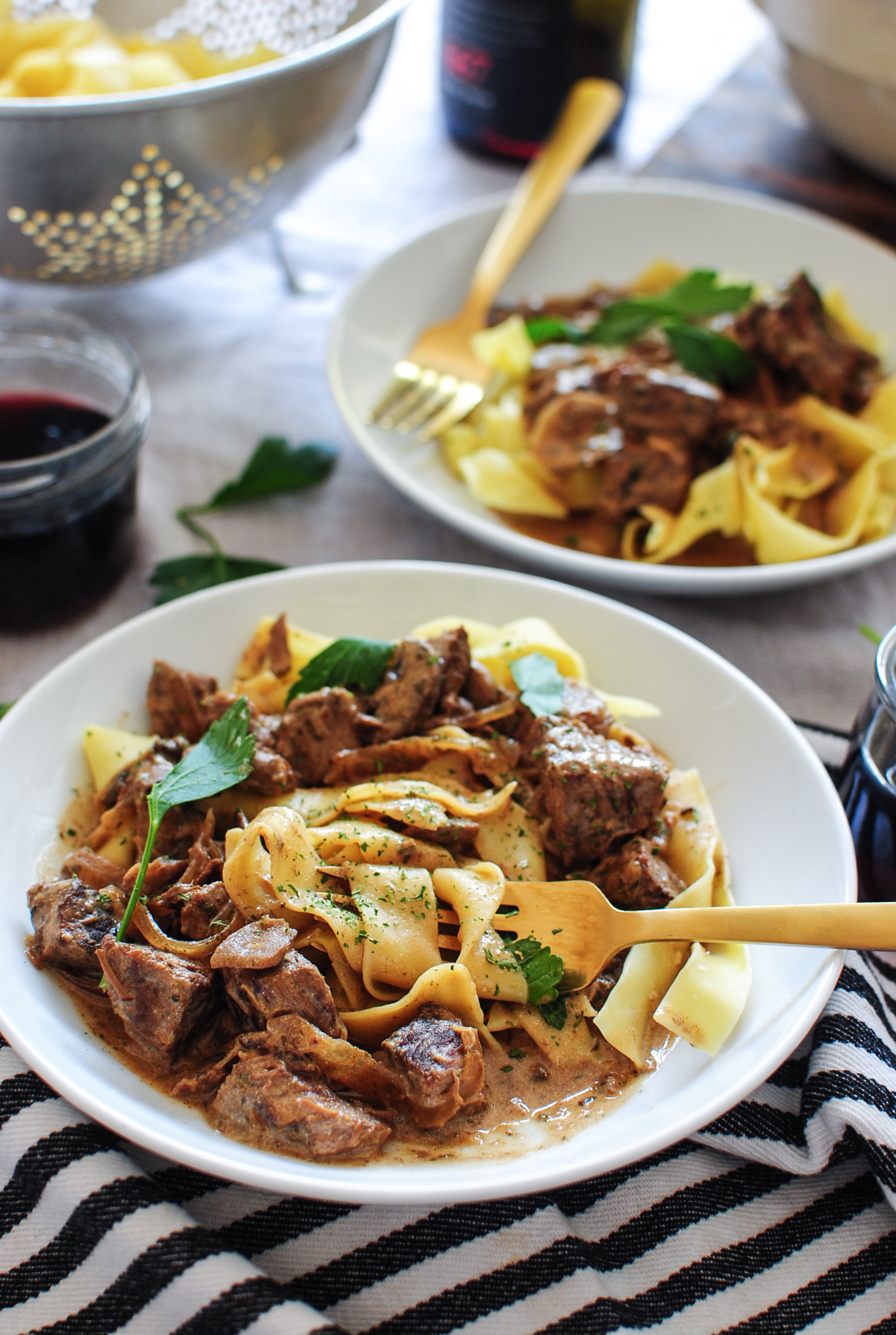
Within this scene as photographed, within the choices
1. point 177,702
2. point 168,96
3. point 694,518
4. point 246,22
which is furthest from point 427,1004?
point 246,22

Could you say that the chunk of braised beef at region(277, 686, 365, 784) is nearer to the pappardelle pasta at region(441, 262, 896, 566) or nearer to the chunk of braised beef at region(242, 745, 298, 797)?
the chunk of braised beef at region(242, 745, 298, 797)

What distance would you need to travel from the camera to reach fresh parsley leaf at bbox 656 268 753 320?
4.31m

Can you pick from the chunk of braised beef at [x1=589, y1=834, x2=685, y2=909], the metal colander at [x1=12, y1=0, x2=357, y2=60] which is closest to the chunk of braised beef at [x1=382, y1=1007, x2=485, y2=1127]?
the chunk of braised beef at [x1=589, y1=834, x2=685, y2=909]

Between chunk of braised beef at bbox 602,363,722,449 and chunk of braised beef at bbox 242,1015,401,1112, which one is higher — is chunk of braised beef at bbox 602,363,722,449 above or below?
above

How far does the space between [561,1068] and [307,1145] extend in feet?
1.93

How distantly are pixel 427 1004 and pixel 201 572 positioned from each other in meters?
1.98

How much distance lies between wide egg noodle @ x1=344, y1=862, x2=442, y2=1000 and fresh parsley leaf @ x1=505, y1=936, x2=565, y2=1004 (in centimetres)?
20

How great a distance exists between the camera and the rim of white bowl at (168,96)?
3506 millimetres

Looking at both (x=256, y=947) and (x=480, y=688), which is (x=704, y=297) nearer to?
(x=480, y=688)

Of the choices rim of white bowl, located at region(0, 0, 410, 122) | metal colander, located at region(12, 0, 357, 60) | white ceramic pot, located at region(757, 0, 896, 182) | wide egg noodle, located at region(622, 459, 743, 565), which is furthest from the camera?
metal colander, located at region(12, 0, 357, 60)

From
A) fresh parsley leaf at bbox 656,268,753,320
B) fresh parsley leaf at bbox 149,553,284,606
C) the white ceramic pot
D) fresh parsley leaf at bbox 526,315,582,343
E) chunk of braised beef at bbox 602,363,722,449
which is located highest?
the white ceramic pot

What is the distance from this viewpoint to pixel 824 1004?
2219 millimetres

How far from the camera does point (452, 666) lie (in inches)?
115

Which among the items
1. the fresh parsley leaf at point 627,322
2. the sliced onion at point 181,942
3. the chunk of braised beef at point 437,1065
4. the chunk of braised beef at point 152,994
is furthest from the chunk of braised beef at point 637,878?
the fresh parsley leaf at point 627,322
